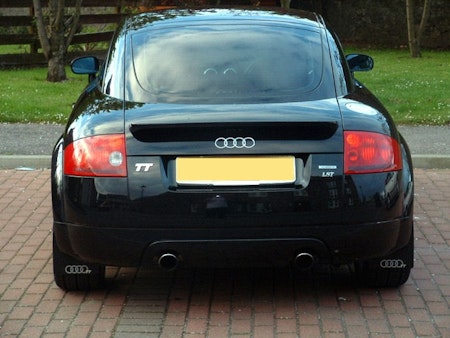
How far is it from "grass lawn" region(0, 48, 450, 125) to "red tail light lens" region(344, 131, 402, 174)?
Answer: 663 cm

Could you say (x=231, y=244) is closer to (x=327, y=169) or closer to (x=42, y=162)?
(x=327, y=169)

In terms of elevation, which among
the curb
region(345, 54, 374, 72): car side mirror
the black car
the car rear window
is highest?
the car rear window

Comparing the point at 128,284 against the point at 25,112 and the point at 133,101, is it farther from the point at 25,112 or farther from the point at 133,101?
the point at 25,112

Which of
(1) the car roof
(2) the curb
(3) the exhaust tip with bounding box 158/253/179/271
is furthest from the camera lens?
(2) the curb

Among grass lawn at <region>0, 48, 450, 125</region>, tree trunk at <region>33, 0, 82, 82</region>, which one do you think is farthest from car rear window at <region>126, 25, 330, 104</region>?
tree trunk at <region>33, 0, 82, 82</region>

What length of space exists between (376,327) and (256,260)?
70cm

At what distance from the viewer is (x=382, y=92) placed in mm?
14438

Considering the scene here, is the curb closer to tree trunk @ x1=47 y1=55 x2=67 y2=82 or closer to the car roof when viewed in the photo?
the car roof

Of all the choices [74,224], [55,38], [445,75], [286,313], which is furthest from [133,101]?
[445,75]

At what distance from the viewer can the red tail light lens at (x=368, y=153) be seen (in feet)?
16.3

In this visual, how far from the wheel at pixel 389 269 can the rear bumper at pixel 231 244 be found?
0.37 meters

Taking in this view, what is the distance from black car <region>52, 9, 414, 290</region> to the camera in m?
4.87

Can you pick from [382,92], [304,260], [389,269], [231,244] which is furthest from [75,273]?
[382,92]

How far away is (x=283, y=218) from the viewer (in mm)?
4875
